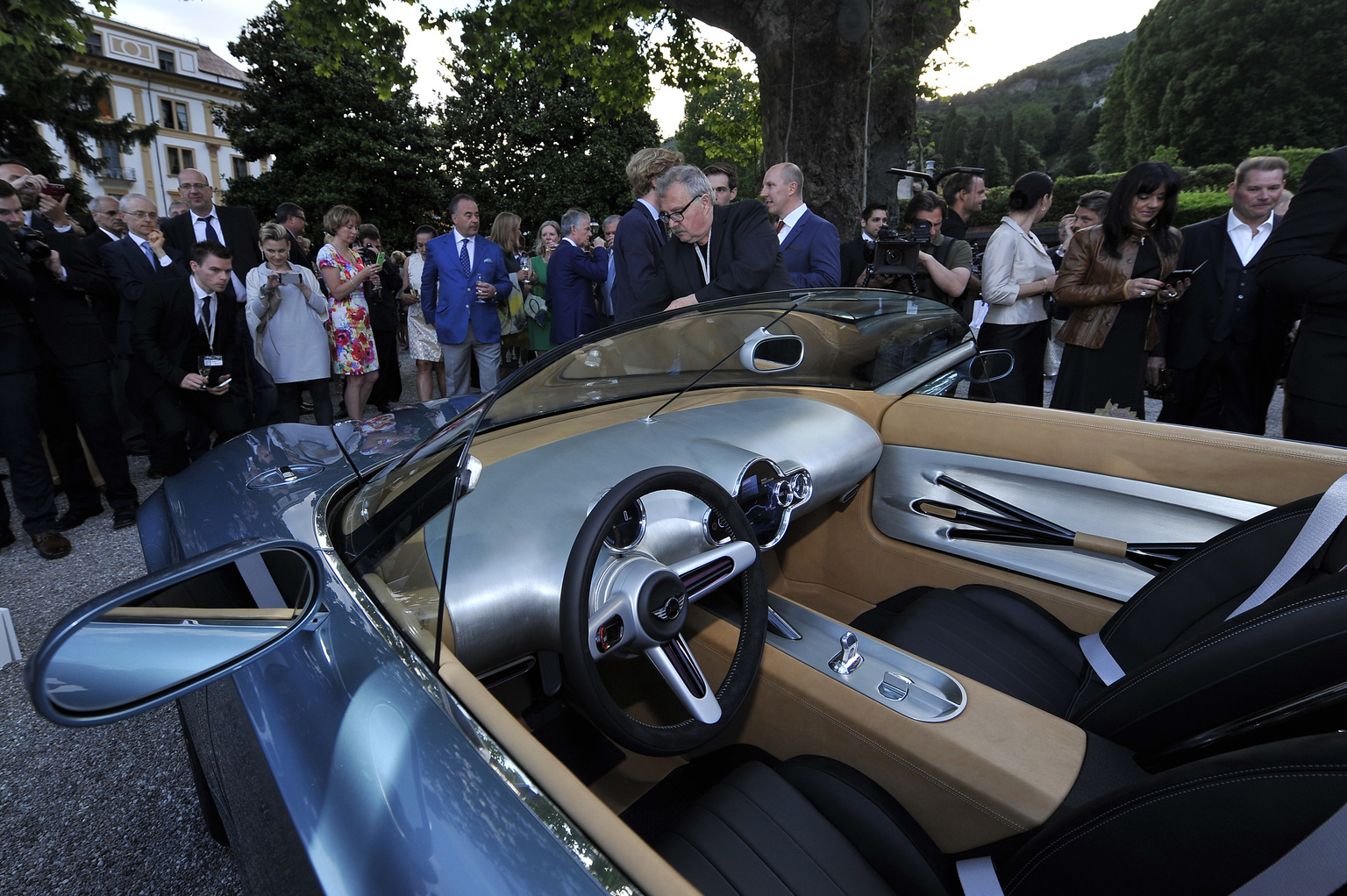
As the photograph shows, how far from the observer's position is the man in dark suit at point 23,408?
141 inches

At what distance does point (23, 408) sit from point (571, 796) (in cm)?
455

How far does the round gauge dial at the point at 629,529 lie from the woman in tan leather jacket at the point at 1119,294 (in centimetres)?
331

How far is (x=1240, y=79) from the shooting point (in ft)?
120

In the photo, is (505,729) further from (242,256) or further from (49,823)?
(242,256)

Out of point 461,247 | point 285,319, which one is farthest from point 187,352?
point 461,247

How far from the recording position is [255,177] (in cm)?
1930

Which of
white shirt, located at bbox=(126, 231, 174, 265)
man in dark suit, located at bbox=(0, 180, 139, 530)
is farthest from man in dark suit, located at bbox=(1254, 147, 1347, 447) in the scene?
white shirt, located at bbox=(126, 231, 174, 265)

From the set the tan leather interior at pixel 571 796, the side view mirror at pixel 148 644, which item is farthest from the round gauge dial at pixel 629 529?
the side view mirror at pixel 148 644

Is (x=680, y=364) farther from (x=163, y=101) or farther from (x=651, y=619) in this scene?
(x=163, y=101)

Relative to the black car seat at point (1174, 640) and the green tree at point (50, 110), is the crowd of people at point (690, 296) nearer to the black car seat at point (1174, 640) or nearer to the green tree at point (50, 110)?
the black car seat at point (1174, 640)

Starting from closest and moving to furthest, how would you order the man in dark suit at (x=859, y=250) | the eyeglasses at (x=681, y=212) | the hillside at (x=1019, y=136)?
1. the eyeglasses at (x=681, y=212)
2. the man in dark suit at (x=859, y=250)
3. the hillside at (x=1019, y=136)

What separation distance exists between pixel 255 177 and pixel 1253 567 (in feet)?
77.8

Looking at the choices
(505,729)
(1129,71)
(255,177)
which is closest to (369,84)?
(255,177)

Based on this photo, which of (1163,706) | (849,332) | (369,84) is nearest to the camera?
(1163,706)
